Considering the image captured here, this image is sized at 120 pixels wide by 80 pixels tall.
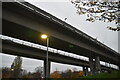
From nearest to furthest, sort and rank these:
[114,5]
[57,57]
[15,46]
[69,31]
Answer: [114,5], [69,31], [15,46], [57,57]

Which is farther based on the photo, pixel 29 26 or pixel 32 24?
pixel 32 24

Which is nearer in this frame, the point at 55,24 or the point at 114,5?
the point at 114,5

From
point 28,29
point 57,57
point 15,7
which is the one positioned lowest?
point 57,57

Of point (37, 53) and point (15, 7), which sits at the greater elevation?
point (15, 7)

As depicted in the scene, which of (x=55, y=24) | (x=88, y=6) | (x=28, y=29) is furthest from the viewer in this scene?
(x=55, y=24)

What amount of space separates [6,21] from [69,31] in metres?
16.2

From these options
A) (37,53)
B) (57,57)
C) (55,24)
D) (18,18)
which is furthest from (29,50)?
(18,18)

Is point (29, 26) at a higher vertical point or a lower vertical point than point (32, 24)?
lower

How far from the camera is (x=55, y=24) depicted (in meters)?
33.3

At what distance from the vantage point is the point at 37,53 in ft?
185

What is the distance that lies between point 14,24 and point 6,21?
1.47 metres

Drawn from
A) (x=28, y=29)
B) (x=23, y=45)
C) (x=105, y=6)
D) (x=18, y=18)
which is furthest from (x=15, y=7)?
(x=23, y=45)

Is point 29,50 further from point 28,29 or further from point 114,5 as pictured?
point 114,5

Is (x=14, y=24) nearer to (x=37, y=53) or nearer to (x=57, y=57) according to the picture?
(x=37, y=53)
